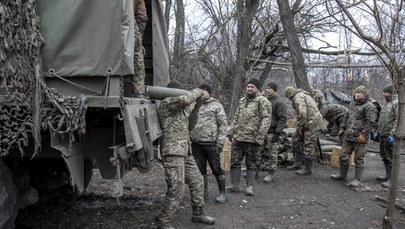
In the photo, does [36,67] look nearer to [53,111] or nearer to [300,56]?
[53,111]

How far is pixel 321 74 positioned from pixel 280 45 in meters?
6.08

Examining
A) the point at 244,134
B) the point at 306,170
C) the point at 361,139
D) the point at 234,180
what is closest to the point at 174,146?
the point at 244,134

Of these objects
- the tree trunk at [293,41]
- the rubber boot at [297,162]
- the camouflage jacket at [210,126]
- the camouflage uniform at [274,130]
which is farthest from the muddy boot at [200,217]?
the tree trunk at [293,41]

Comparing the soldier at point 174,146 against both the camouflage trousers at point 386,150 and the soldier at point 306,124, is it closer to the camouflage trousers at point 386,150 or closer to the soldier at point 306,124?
the soldier at point 306,124

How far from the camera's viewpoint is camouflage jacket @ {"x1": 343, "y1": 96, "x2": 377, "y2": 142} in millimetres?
7164

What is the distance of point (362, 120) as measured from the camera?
7293mm

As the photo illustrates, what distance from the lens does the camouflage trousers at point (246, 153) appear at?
6594 millimetres

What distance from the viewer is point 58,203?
5.50 meters

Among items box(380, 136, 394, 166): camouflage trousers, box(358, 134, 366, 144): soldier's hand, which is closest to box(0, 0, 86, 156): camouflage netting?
box(358, 134, 366, 144): soldier's hand

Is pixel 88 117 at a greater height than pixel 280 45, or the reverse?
pixel 280 45

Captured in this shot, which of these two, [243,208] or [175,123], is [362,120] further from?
[175,123]

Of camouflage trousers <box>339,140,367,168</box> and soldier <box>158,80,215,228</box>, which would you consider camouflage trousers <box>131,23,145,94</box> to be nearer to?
soldier <box>158,80,215,228</box>

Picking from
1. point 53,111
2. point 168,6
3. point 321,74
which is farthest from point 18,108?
point 321,74

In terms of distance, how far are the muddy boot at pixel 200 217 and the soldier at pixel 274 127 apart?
258 centimetres
